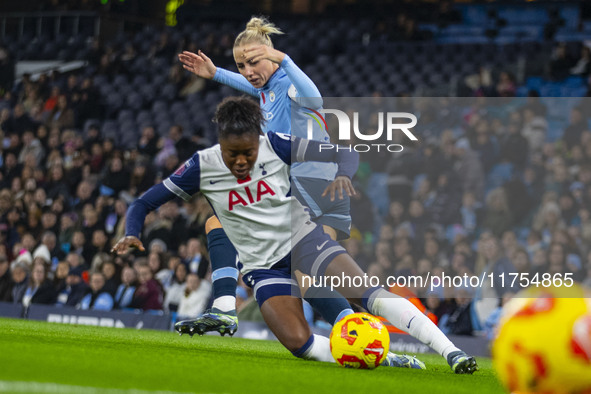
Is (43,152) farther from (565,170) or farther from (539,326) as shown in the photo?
(539,326)

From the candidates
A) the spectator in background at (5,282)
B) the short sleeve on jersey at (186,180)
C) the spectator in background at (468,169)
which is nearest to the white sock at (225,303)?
the short sleeve on jersey at (186,180)

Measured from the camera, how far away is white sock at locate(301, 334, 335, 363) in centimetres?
667

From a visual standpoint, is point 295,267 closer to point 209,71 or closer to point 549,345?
point 209,71

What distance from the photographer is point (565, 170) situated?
1060 centimetres

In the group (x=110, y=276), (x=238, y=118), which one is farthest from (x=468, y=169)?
(x=110, y=276)

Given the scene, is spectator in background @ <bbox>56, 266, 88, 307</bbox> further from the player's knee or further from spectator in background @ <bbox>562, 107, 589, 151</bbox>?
spectator in background @ <bbox>562, 107, 589, 151</bbox>

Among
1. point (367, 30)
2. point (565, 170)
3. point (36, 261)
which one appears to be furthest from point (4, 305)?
point (367, 30)

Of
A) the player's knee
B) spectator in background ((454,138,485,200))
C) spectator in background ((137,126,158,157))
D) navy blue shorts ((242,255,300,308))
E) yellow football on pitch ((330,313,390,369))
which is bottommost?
yellow football on pitch ((330,313,390,369))

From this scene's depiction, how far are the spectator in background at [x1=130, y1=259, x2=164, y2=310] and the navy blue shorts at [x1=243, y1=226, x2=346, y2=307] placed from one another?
651cm

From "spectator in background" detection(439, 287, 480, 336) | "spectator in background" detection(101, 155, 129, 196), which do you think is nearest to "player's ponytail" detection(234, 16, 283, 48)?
"spectator in background" detection(439, 287, 480, 336)

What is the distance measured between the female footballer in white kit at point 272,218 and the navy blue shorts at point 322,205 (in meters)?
0.23

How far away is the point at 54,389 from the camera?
3992 mm

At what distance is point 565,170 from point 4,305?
8.35 meters

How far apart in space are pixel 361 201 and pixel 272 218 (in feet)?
8.05
